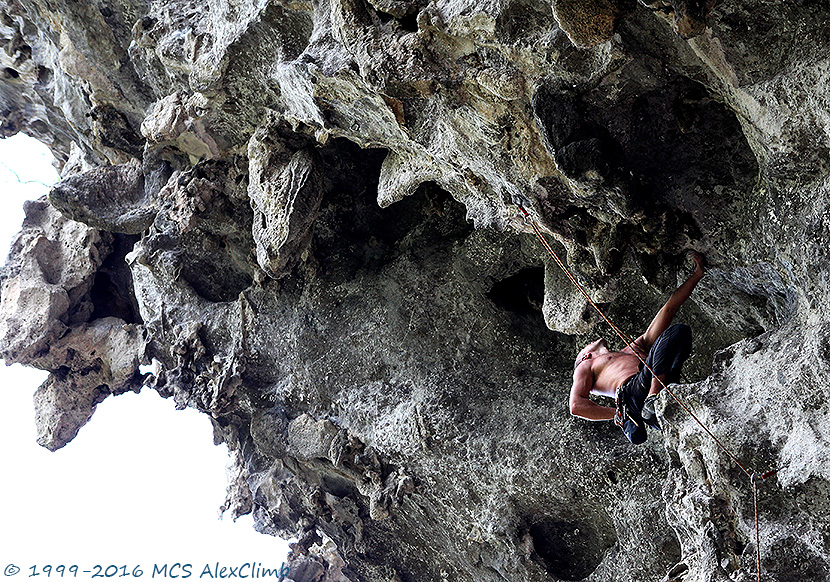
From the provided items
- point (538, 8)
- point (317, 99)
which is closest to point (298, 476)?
point (317, 99)

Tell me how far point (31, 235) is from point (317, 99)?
4.25 metres

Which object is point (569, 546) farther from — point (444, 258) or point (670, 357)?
point (444, 258)

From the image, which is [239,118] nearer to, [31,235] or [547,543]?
[31,235]

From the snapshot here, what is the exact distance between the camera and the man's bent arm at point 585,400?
4191 mm

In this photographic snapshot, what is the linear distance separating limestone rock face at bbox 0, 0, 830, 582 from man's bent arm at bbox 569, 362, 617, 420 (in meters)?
0.32

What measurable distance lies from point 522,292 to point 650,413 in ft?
6.66

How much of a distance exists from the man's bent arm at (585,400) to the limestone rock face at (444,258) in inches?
12.5

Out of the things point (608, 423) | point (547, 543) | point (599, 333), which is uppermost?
point (599, 333)

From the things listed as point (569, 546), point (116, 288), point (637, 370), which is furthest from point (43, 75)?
point (569, 546)

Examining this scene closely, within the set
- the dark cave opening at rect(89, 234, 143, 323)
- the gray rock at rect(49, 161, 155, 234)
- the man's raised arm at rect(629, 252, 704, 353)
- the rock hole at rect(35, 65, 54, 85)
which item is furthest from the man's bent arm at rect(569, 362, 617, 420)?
the rock hole at rect(35, 65, 54, 85)

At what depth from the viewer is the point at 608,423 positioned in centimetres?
489

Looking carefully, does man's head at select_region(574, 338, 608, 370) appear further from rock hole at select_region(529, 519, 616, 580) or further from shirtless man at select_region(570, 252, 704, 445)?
rock hole at select_region(529, 519, 616, 580)

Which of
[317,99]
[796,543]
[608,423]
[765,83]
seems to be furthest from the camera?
[608,423]

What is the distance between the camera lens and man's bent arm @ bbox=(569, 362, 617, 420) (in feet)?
13.8
